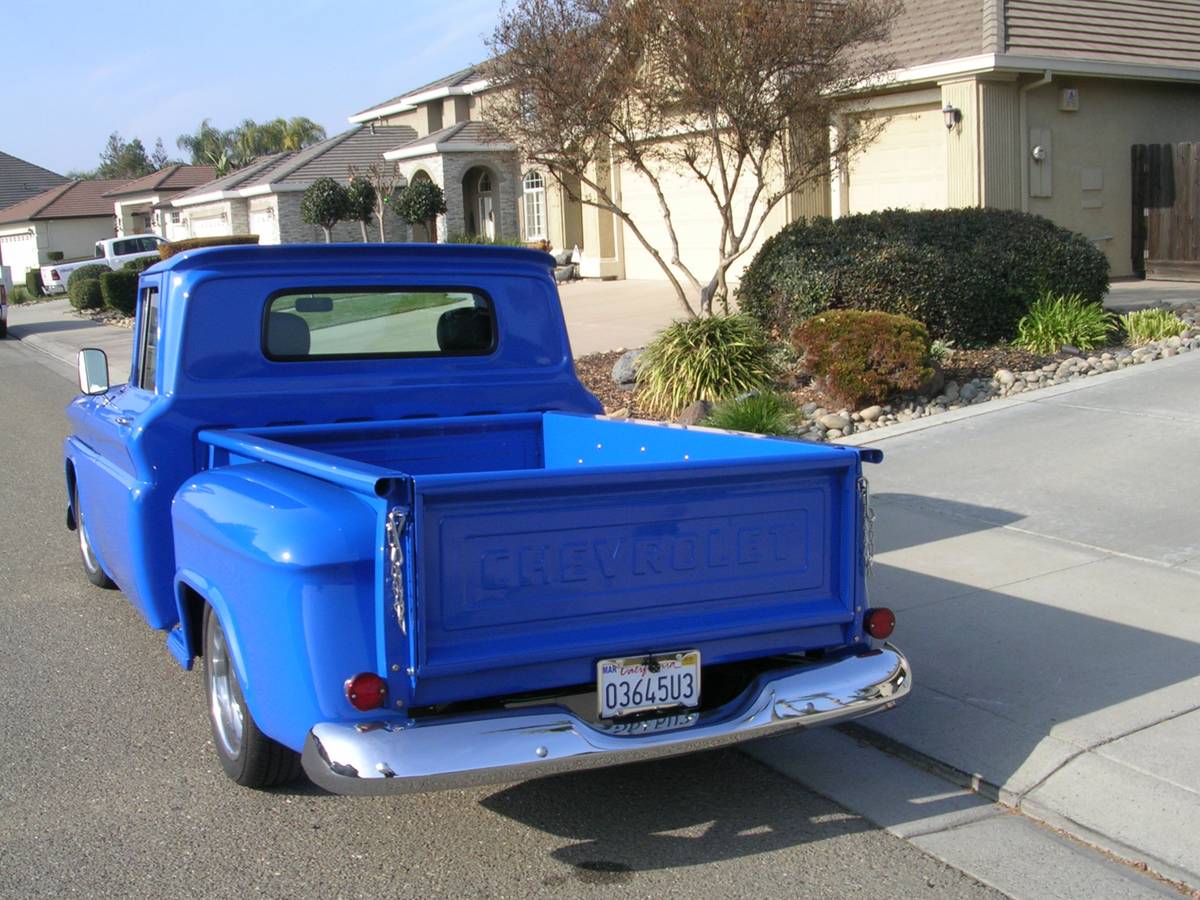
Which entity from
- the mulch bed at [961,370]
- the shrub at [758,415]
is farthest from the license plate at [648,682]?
the mulch bed at [961,370]

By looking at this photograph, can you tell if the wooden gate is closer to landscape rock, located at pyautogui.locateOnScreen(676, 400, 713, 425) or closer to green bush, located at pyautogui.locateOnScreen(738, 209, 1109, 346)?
green bush, located at pyautogui.locateOnScreen(738, 209, 1109, 346)

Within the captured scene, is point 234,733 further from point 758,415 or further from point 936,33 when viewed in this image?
point 936,33

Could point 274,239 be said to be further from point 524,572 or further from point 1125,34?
point 524,572

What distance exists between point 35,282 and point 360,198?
50.9ft

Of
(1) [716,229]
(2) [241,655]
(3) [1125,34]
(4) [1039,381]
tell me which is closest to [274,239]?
(1) [716,229]

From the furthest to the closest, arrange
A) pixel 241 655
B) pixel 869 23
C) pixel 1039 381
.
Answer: pixel 869 23, pixel 1039 381, pixel 241 655

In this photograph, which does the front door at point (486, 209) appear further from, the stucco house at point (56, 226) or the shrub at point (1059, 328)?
the stucco house at point (56, 226)

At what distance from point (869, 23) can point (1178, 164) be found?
726cm

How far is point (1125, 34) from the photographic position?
1842cm

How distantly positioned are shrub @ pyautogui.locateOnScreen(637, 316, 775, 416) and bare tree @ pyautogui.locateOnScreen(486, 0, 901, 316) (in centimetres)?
186

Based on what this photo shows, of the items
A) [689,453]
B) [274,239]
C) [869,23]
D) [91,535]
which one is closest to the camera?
[689,453]

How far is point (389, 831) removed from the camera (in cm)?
431

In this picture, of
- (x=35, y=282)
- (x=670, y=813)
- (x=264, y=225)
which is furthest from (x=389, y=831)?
(x=35, y=282)

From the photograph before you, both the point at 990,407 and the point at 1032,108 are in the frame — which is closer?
the point at 990,407
